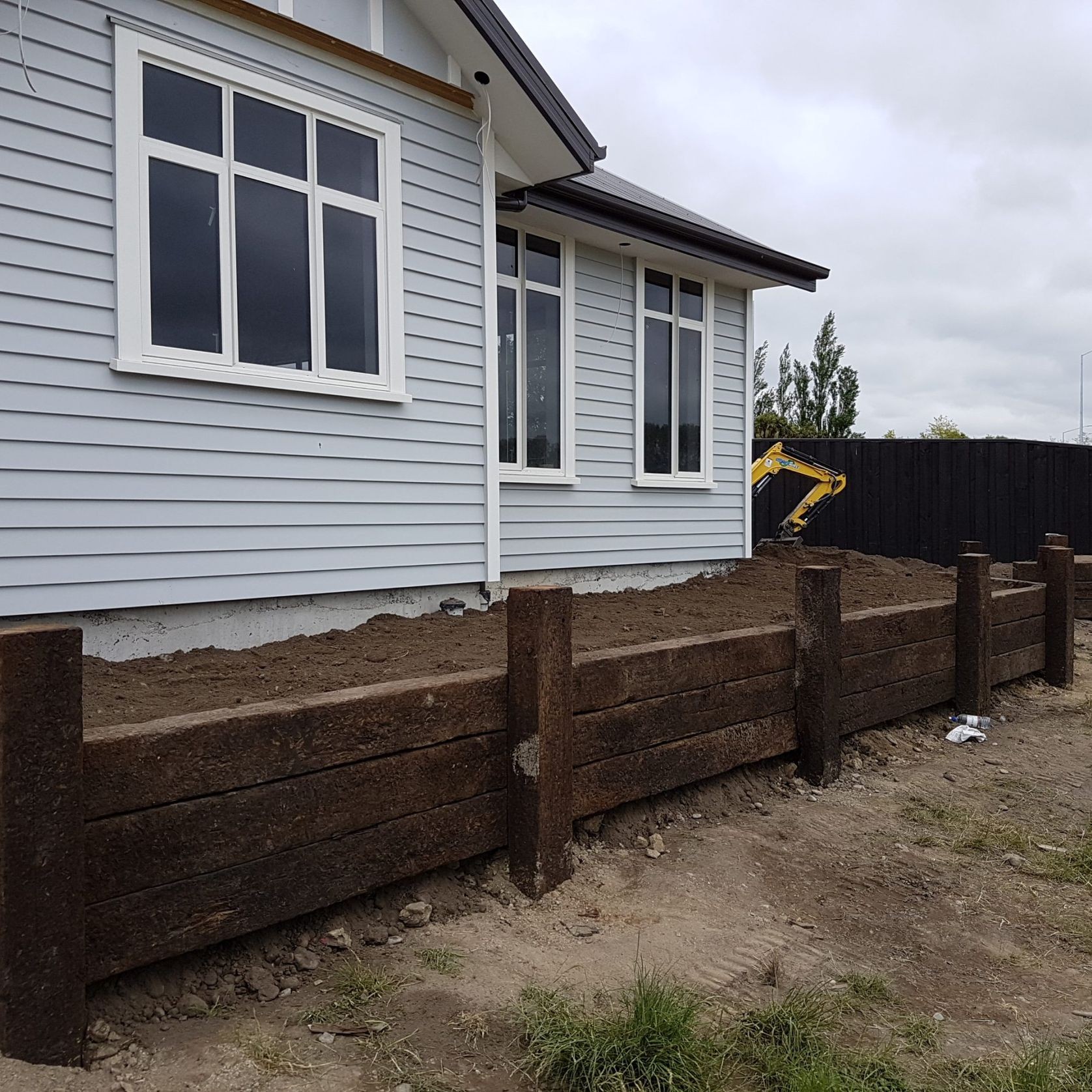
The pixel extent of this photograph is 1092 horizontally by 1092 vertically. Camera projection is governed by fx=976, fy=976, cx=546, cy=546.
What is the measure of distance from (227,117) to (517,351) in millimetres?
3440

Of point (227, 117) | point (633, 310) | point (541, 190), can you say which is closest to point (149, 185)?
point (227, 117)

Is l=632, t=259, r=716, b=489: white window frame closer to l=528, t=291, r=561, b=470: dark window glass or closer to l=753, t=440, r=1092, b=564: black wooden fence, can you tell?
l=528, t=291, r=561, b=470: dark window glass

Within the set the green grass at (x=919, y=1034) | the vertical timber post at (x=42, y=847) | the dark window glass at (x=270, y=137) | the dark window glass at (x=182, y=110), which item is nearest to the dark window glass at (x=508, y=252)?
the dark window glass at (x=270, y=137)

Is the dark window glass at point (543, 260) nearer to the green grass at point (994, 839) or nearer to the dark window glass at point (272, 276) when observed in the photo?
the dark window glass at point (272, 276)

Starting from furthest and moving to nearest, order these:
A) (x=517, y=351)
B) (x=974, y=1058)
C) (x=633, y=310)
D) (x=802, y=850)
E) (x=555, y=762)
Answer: (x=633, y=310) < (x=517, y=351) < (x=802, y=850) < (x=555, y=762) < (x=974, y=1058)

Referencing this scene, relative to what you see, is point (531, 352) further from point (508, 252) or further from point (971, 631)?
point (971, 631)

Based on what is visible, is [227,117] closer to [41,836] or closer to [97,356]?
[97,356]

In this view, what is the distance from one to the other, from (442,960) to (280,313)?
4.21 meters

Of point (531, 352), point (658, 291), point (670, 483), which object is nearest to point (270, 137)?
point (531, 352)

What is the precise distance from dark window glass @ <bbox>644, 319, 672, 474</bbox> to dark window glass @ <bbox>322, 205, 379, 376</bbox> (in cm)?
395

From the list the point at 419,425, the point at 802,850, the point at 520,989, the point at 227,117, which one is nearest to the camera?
the point at 520,989

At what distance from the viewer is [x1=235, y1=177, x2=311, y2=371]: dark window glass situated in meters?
5.84

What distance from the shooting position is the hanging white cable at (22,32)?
4855 mm

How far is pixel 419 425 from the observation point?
6.89m
